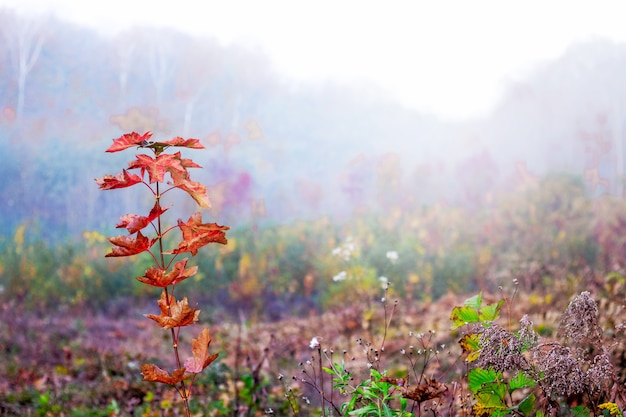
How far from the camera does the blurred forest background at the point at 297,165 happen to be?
26.5ft

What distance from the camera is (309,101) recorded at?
10.2m

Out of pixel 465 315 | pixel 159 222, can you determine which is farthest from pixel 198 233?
pixel 465 315

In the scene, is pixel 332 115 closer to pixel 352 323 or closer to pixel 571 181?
pixel 571 181

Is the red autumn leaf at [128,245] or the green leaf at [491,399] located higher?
the red autumn leaf at [128,245]

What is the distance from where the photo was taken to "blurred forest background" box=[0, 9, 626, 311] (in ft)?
26.5

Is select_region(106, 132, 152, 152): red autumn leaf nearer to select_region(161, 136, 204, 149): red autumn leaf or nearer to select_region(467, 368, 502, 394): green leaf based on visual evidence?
select_region(161, 136, 204, 149): red autumn leaf

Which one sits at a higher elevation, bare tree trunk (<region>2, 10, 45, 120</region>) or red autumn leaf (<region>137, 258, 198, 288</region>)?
bare tree trunk (<region>2, 10, 45, 120</region>)

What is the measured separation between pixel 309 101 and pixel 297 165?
4.06 feet

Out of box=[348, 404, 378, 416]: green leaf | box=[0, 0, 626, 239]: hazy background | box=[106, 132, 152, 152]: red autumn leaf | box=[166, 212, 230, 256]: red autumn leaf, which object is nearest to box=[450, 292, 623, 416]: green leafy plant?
box=[348, 404, 378, 416]: green leaf

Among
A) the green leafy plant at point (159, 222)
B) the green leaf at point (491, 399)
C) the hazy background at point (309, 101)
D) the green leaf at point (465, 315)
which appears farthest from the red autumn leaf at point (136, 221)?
the hazy background at point (309, 101)

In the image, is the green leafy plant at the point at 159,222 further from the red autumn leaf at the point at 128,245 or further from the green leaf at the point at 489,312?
the green leaf at the point at 489,312

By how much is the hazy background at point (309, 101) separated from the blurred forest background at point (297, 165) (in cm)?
3

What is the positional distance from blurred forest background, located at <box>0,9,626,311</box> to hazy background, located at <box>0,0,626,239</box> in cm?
A: 3

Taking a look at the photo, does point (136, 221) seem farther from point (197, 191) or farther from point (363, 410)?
point (363, 410)
